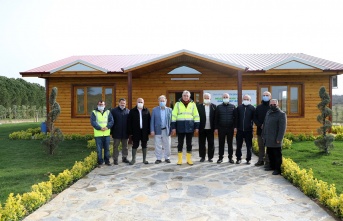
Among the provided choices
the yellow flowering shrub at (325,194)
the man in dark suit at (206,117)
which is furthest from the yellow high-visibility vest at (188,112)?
the yellow flowering shrub at (325,194)

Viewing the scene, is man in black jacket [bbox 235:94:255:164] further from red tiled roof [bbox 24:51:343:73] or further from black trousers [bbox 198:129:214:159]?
red tiled roof [bbox 24:51:343:73]

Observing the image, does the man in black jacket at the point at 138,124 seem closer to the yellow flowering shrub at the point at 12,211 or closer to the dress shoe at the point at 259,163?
the dress shoe at the point at 259,163

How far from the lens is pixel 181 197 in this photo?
4828 millimetres

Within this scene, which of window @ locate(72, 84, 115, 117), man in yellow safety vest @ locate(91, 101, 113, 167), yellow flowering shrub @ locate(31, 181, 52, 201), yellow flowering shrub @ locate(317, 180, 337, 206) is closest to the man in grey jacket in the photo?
yellow flowering shrub @ locate(317, 180, 337, 206)

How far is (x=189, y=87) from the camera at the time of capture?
43.1 ft

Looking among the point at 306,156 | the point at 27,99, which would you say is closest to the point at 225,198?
the point at 306,156

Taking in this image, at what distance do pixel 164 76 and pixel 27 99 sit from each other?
3649 centimetres

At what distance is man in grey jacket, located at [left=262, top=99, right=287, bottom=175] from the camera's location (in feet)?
20.2

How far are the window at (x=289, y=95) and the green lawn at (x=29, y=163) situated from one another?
27.9 ft

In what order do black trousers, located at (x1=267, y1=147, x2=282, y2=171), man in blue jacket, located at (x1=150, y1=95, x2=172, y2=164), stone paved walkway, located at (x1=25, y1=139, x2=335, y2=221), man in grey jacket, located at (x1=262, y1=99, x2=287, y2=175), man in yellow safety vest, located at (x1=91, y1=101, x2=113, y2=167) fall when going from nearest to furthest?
1. stone paved walkway, located at (x1=25, y1=139, x2=335, y2=221)
2. man in grey jacket, located at (x1=262, y1=99, x2=287, y2=175)
3. black trousers, located at (x1=267, y1=147, x2=282, y2=171)
4. man in yellow safety vest, located at (x1=91, y1=101, x2=113, y2=167)
5. man in blue jacket, located at (x1=150, y1=95, x2=172, y2=164)

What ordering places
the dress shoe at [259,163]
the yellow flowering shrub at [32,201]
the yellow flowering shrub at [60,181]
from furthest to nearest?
the dress shoe at [259,163] → the yellow flowering shrub at [60,181] → the yellow flowering shrub at [32,201]

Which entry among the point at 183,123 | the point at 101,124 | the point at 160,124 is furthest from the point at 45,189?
the point at 183,123

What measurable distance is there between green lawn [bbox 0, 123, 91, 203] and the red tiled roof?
13.1ft

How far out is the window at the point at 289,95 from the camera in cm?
1302
